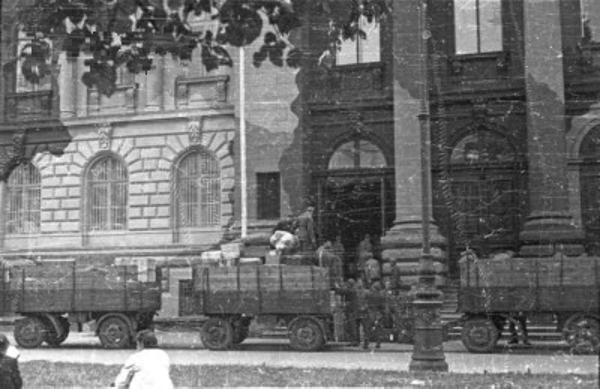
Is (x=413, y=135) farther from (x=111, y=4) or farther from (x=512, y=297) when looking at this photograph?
(x=111, y=4)

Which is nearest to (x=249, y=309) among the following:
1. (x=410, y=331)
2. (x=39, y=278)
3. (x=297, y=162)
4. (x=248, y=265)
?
(x=248, y=265)

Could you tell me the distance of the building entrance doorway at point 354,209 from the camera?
20625 millimetres

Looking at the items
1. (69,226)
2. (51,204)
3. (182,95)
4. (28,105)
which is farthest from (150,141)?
(69,226)

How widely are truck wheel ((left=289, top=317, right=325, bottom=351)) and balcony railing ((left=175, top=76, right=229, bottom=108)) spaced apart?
6.79 m

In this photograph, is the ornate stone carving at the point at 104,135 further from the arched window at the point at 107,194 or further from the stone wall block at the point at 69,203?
the stone wall block at the point at 69,203

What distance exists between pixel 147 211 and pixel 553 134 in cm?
1023

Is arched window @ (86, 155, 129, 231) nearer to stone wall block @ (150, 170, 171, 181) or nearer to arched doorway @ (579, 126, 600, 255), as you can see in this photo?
stone wall block @ (150, 170, 171, 181)

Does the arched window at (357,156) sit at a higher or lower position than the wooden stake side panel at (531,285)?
higher

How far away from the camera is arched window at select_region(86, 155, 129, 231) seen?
18.7 meters

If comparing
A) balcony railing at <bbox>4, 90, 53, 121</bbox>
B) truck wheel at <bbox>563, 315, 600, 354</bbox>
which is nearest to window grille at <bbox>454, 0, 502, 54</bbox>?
truck wheel at <bbox>563, 315, 600, 354</bbox>

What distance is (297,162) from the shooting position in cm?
2211

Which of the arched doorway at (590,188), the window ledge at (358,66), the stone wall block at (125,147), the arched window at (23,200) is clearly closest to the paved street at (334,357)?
the arched window at (23,200)

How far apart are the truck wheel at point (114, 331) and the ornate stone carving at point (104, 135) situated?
5229 millimetres

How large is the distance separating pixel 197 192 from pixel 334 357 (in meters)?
5.86
